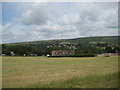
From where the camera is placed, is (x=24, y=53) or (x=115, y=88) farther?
(x=24, y=53)

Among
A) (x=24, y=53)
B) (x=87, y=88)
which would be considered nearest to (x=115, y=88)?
(x=87, y=88)

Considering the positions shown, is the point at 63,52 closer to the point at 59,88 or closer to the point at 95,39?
the point at 95,39

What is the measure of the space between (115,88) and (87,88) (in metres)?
1.30

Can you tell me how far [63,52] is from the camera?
80562 millimetres

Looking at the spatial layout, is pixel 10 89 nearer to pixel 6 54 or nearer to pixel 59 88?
pixel 59 88

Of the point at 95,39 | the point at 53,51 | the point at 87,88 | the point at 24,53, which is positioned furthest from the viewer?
the point at 95,39

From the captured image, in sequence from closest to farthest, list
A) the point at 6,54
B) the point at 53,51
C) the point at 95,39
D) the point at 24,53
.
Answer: the point at 6,54
the point at 24,53
the point at 53,51
the point at 95,39

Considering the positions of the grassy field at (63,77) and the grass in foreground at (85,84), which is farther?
the grassy field at (63,77)

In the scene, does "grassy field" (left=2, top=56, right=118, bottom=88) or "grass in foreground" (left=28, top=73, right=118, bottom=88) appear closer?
"grass in foreground" (left=28, top=73, right=118, bottom=88)

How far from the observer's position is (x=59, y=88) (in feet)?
27.5

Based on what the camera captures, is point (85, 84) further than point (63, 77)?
No

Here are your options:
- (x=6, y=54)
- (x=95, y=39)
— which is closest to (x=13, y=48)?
(x=6, y=54)

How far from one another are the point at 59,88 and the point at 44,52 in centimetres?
7514

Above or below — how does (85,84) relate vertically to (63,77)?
above
